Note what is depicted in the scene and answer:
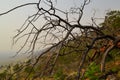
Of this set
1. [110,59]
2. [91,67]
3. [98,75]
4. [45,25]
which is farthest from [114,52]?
[45,25]

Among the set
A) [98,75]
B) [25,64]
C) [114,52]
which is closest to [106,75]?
[98,75]

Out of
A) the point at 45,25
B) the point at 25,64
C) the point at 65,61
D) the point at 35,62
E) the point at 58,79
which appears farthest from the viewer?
the point at 65,61

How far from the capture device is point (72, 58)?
31.7m

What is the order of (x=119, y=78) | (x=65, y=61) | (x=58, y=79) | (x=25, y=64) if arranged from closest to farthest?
(x=25, y=64) < (x=119, y=78) < (x=58, y=79) < (x=65, y=61)

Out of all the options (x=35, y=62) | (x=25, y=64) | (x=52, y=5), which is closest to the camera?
(x=35, y=62)

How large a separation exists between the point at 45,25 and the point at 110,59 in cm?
1441

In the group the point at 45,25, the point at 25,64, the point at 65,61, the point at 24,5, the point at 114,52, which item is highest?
the point at 24,5

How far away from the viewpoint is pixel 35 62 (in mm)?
5977

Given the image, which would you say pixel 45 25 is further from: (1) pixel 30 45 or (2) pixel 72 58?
(2) pixel 72 58

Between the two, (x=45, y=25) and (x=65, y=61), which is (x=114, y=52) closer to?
(x=65, y=61)

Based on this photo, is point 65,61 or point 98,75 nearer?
point 98,75

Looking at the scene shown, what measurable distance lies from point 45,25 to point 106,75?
9.27m

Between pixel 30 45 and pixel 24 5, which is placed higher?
pixel 24 5

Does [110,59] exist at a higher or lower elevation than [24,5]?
lower
